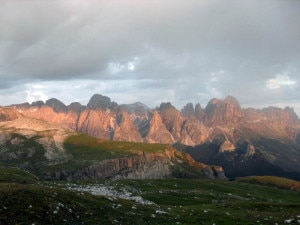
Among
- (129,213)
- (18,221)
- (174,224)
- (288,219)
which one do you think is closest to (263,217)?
(288,219)

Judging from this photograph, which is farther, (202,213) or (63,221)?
(202,213)

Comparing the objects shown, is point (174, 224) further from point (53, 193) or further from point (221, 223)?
point (53, 193)

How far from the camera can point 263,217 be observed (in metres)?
43.9

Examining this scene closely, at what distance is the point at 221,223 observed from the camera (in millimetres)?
40438

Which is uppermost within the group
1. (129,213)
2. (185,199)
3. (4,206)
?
(4,206)

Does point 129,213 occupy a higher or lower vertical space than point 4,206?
lower

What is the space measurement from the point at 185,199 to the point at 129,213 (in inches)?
1450

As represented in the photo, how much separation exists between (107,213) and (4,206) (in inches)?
414

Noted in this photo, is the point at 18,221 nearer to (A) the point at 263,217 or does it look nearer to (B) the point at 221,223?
(B) the point at 221,223

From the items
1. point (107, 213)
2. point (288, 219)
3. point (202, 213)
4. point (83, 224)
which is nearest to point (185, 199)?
point (202, 213)

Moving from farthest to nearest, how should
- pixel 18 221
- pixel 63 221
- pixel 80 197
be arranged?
pixel 80 197 < pixel 63 221 < pixel 18 221

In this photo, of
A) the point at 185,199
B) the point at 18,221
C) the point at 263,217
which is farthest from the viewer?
the point at 185,199

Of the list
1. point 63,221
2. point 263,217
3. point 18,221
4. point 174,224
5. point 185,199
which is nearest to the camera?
point 18,221

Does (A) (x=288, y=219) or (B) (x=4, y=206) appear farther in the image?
(A) (x=288, y=219)
